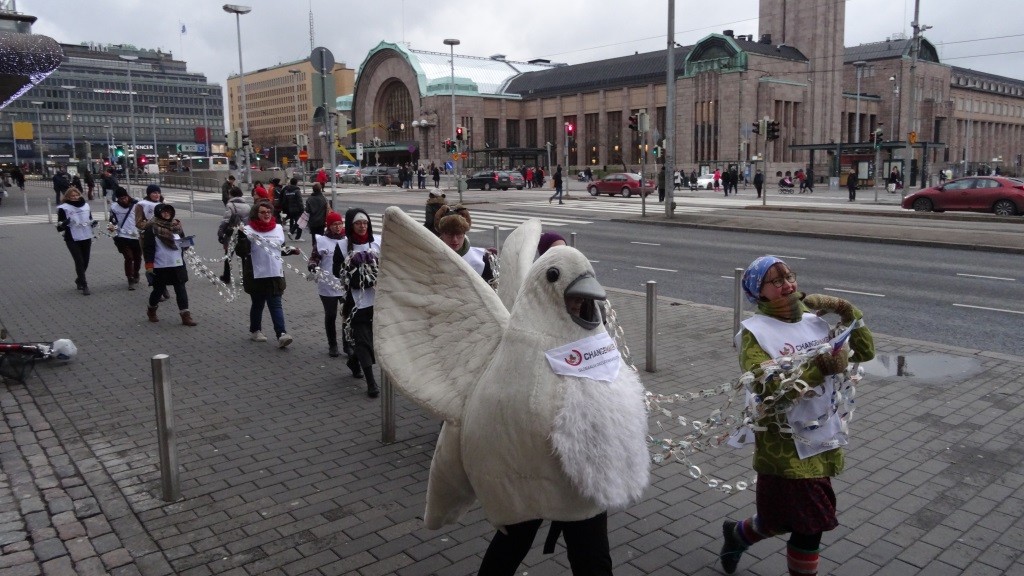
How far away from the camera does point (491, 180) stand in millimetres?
51250

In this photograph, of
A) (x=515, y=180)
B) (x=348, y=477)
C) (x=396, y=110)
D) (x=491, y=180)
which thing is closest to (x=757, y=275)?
(x=348, y=477)

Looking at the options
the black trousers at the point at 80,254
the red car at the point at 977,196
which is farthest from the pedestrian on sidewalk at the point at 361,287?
the red car at the point at 977,196

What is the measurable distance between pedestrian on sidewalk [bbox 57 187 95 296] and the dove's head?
11.5 meters

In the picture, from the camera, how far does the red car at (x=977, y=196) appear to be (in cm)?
2598

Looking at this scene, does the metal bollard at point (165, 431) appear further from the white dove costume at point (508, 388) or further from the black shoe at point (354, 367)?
the black shoe at point (354, 367)

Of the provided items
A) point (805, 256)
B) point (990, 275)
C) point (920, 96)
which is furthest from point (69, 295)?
point (920, 96)

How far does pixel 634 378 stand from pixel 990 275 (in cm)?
1328

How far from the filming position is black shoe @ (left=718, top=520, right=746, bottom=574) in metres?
3.88

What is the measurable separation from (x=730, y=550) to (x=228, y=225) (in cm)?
1142

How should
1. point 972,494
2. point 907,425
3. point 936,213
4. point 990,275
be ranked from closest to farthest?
point 972,494, point 907,425, point 990,275, point 936,213

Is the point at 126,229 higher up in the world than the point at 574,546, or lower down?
higher up

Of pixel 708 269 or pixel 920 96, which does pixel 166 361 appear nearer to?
pixel 708 269

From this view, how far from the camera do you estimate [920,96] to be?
Answer: 7969 centimetres

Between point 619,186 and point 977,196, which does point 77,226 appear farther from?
point 619,186
